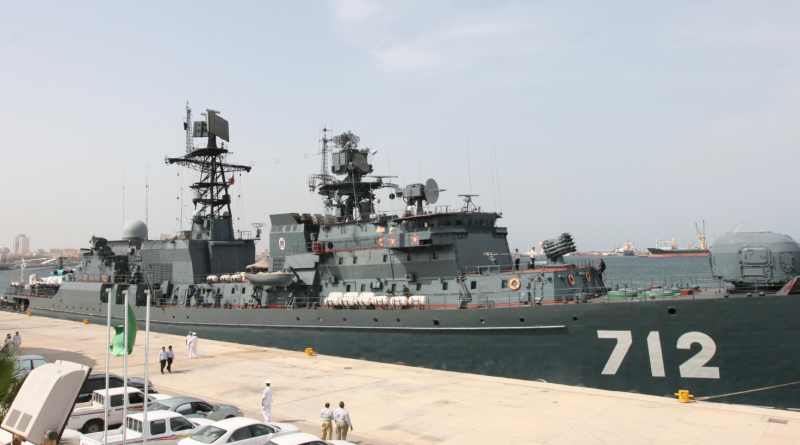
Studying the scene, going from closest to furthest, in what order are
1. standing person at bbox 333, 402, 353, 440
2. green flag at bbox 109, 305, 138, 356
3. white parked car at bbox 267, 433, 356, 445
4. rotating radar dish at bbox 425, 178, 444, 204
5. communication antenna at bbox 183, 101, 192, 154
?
1. white parked car at bbox 267, 433, 356, 445
2. green flag at bbox 109, 305, 138, 356
3. standing person at bbox 333, 402, 353, 440
4. rotating radar dish at bbox 425, 178, 444, 204
5. communication antenna at bbox 183, 101, 192, 154

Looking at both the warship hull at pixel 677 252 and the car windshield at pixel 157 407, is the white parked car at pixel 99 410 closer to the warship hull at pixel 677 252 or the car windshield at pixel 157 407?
the car windshield at pixel 157 407

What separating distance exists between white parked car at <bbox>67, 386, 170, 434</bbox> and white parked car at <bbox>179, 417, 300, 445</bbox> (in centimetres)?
321

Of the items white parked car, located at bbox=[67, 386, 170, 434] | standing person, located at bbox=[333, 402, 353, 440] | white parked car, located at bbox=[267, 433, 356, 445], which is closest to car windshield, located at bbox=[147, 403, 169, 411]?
white parked car, located at bbox=[67, 386, 170, 434]

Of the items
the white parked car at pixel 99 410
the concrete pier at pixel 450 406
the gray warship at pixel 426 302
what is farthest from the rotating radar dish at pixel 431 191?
the white parked car at pixel 99 410

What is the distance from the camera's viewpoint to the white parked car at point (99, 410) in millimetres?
10891

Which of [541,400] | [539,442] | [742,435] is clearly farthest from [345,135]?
[742,435]

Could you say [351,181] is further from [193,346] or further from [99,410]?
[99,410]

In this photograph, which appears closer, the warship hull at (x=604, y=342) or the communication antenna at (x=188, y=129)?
the warship hull at (x=604, y=342)

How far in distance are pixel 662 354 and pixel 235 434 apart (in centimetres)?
1124

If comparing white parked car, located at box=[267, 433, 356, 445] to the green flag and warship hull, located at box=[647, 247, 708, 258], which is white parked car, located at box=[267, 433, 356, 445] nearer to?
the green flag

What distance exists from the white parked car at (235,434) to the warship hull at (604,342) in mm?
8776

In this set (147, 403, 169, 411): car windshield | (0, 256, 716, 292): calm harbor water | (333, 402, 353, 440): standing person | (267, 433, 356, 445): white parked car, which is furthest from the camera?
(0, 256, 716, 292): calm harbor water

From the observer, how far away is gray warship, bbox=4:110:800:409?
13.6 meters

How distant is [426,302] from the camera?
18672 millimetres
